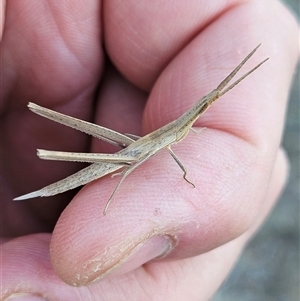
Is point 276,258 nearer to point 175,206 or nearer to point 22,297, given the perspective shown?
point 175,206

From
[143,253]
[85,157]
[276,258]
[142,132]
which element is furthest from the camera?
[276,258]

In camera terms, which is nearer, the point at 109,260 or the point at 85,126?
the point at 109,260

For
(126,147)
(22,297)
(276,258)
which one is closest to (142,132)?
(126,147)

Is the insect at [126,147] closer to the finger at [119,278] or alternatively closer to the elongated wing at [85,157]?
the elongated wing at [85,157]

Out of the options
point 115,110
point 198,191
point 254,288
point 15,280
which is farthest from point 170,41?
point 254,288

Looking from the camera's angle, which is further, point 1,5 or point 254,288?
point 254,288

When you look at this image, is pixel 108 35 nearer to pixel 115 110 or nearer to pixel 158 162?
pixel 115 110
